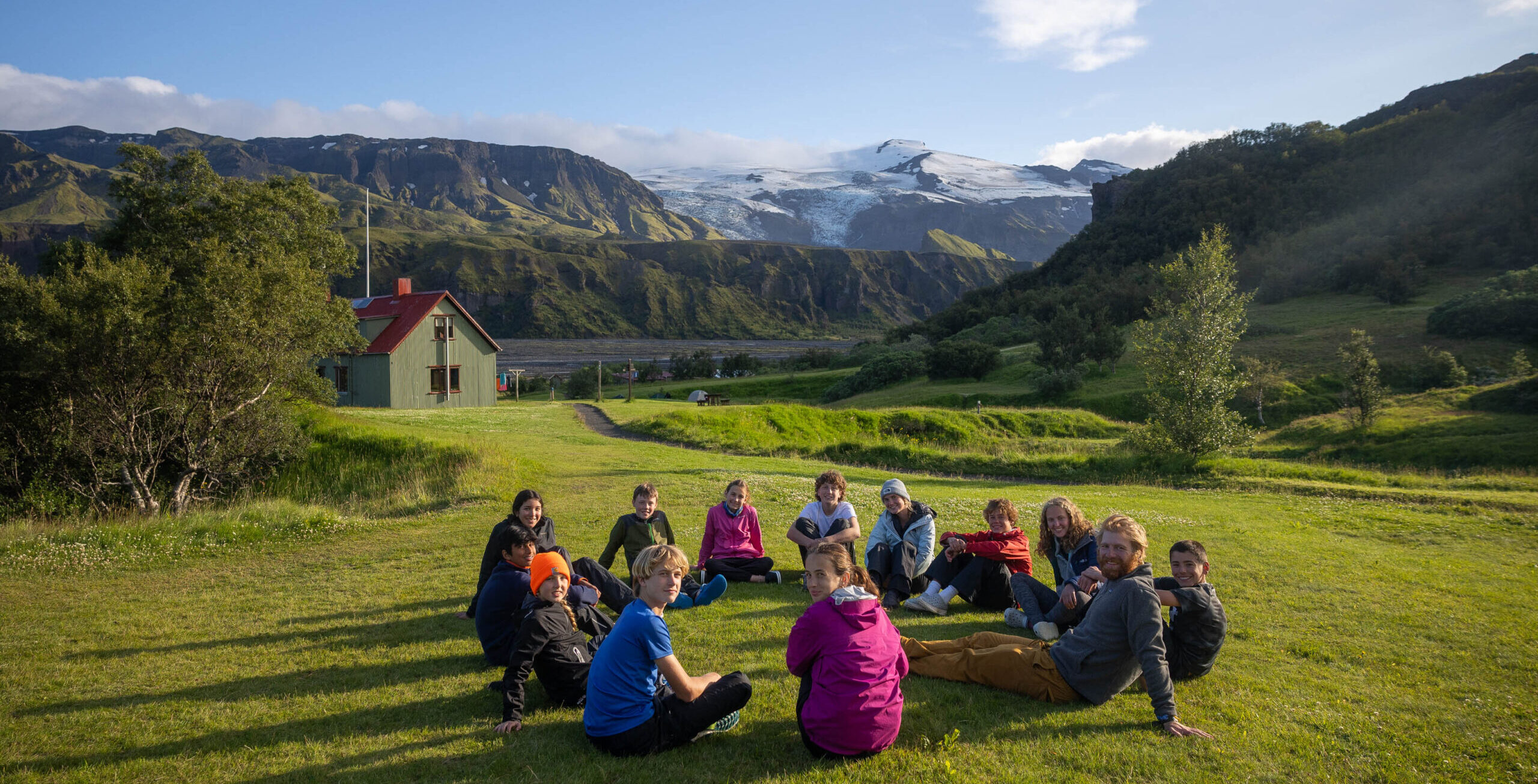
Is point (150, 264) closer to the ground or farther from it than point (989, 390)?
farther from it

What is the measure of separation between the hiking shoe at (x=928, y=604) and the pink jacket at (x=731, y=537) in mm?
2326

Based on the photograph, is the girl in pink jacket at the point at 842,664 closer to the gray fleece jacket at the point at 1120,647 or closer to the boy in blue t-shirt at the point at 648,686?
the boy in blue t-shirt at the point at 648,686

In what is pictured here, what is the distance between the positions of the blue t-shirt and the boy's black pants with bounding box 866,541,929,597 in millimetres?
4133

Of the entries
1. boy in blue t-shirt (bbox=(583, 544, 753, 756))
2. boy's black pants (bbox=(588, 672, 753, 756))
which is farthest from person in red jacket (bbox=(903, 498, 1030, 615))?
boy in blue t-shirt (bbox=(583, 544, 753, 756))

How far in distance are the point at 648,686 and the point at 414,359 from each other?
4587 centimetres

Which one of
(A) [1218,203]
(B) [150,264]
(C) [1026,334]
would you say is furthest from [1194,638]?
(A) [1218,203]

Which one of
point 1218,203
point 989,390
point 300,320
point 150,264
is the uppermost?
point 1218,203

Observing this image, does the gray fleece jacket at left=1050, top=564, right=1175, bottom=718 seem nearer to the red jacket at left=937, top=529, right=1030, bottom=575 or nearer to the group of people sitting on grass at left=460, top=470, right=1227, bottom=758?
the group of people sitting on grass at left=460, top=470, right=1227, bottom=758

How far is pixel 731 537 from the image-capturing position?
1000 cm

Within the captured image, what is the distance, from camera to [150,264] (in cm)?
2100

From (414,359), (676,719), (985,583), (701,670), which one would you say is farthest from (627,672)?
(414,359)

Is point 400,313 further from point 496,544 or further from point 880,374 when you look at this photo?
point 496,544

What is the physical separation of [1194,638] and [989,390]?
50.7m

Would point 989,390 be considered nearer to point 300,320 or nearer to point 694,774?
point 300,320
